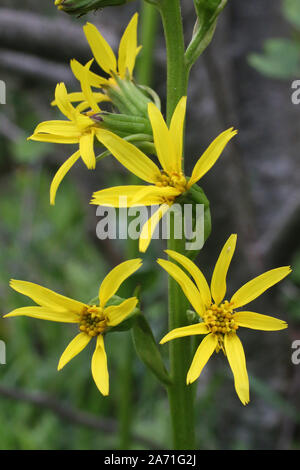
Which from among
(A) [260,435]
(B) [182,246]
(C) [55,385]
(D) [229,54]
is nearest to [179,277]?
(B) [182,246]

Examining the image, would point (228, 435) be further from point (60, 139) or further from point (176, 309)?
point (60, 139)

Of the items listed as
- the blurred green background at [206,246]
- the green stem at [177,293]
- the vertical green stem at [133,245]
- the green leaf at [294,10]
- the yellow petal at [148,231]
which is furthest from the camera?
the blurred green background at [206,246]

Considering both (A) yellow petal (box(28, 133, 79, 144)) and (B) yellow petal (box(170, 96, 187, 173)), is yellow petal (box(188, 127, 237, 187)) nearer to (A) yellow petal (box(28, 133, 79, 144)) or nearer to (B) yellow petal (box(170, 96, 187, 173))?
(B) yellow petal (box(170, 96, 187, 173))

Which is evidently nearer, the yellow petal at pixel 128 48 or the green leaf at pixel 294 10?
the yellow petal at pixel 128 48

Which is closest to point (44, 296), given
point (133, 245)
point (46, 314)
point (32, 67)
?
point (46, 314)

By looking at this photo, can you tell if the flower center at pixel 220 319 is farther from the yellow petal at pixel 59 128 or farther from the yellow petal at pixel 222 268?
the yellow petal at pixel 59 128

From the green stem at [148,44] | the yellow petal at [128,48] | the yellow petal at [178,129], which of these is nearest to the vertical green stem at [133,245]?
the green stem at [148,44]
